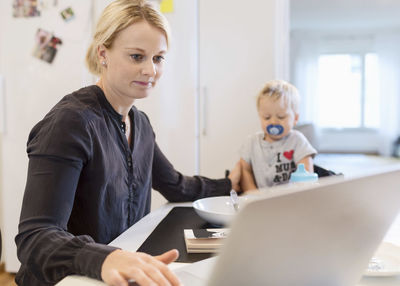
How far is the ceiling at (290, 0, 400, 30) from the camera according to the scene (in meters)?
5.59

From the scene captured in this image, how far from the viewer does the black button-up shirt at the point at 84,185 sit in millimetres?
718

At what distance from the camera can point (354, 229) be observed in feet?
1.59

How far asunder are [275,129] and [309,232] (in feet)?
3.78

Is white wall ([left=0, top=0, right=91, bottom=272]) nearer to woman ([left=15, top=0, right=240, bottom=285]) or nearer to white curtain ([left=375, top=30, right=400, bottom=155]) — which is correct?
woman ([left=15, top=0, right=240, bottom=285])

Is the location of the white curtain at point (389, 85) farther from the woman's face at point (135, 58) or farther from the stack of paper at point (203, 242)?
the stack of paper at point (203, 242)

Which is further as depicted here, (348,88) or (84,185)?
(348,88)

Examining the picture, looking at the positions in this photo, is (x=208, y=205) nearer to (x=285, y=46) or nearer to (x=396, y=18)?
(x=285, y=46)

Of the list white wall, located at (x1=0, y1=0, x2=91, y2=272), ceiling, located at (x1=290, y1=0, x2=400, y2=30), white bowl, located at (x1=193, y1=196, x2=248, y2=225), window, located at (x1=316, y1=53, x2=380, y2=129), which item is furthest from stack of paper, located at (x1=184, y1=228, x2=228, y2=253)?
window, located at (x1=316, y1=53, x2=380, y2=129)

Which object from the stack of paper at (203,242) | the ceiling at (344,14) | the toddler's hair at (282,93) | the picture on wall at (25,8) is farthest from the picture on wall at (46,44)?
the ceiling at (344,14)

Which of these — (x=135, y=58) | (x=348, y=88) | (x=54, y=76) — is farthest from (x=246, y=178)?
(x=348, y=88)

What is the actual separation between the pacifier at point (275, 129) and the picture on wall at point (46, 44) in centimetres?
137

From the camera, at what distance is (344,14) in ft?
20.8

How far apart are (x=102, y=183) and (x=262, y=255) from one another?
68 cm

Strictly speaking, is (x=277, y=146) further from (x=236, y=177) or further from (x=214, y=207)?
(x=214, y=207)
